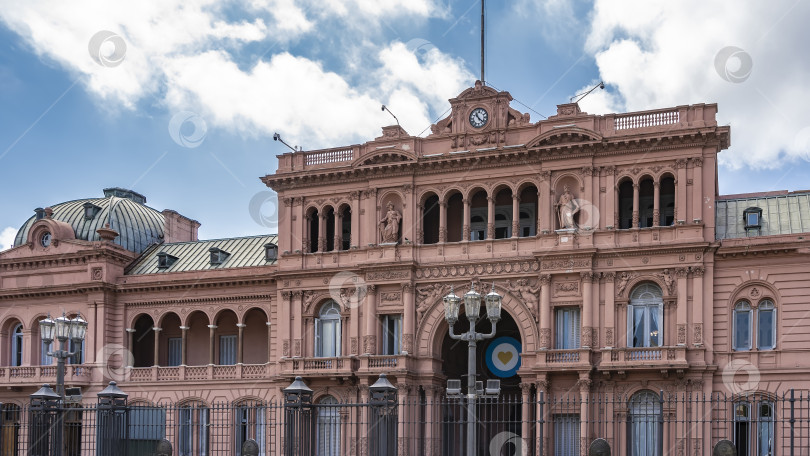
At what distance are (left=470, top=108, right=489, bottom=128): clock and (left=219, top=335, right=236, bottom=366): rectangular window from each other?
1899 cm

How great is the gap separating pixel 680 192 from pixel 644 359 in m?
7.55

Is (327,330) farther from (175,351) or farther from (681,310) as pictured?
(681,310)

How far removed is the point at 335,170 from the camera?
53000 millimetres

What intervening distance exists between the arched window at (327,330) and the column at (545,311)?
36.3 ft

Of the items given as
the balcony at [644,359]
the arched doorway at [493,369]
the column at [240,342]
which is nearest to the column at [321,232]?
the column at [240,342]

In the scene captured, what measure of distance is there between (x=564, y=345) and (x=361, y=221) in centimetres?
1209

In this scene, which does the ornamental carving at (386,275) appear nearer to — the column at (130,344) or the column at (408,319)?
the column at (408,319)

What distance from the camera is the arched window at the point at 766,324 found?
45094mm

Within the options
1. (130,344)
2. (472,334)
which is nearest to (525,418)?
(472,334)

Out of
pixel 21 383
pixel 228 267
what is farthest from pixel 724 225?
pixel 21 383

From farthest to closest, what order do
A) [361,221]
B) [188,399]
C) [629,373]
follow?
[188,399] < [361,221] < [629,373]

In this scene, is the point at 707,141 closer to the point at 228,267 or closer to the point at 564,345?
the point at 564,345

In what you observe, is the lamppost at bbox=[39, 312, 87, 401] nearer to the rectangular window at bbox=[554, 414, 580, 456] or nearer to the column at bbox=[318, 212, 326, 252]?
the column at bbox=[318, 212, 326, 252]

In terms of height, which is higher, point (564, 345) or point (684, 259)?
point (684, 259)
